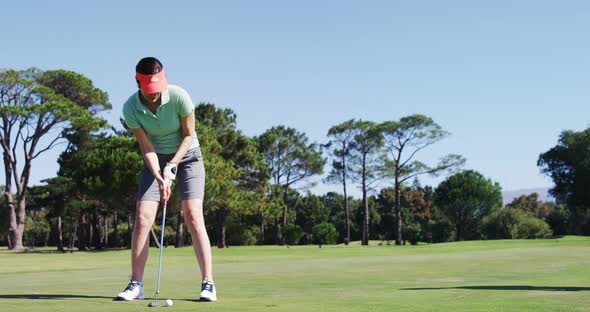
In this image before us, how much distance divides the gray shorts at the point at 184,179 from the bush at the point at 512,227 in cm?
7140

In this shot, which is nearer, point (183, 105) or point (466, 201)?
point (183, 105)

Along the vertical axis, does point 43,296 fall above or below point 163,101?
below

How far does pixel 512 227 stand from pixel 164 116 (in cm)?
7234

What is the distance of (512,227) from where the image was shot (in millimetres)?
74625

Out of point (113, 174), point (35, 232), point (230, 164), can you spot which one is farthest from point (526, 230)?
point (35, 232)

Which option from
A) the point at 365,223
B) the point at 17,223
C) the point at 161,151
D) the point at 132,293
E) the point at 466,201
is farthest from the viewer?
the point at 466,201

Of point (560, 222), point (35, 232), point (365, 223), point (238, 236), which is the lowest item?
point (238, 236)

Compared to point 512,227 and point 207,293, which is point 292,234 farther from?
point 207,293

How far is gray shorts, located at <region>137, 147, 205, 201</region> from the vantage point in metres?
6.75

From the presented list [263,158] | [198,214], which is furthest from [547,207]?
[198,214]

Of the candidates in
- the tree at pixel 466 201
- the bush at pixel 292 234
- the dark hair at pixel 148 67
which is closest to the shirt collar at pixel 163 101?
the dark hair at pixel 148 67

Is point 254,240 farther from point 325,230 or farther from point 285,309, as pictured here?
point 285,309

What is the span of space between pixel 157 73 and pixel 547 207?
10029 centimetres

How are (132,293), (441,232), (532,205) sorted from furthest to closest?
(532,205)
(441,232)
(132,293)
